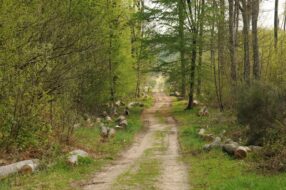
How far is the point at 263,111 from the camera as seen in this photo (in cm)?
1527

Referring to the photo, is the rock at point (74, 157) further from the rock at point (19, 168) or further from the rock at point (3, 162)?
the rock at point (3, 162)

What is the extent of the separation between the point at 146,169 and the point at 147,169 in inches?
1.2

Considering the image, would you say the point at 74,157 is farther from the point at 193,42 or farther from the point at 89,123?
the point at 193,42

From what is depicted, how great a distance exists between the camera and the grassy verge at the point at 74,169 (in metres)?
10.8

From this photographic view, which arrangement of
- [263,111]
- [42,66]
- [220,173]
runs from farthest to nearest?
1. [263,111]
2. [42,66]
3. [220,173]

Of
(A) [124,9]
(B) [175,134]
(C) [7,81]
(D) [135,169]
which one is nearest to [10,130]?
(C) [7,81]

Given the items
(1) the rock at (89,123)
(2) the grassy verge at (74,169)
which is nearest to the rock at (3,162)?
(2) the grassy verge at (74,169)

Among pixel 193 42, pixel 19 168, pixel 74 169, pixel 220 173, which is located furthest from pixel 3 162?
pixel 193 42

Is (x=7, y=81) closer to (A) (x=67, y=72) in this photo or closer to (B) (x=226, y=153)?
(A) (x=67, y=72)

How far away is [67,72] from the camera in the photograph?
56.8 feet

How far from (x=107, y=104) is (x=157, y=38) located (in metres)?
6.76

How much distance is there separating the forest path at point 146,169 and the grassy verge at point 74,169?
464mm

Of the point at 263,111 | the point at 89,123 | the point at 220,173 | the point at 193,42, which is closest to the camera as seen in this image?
the point at 220,173

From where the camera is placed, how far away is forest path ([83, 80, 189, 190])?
35.7ft
